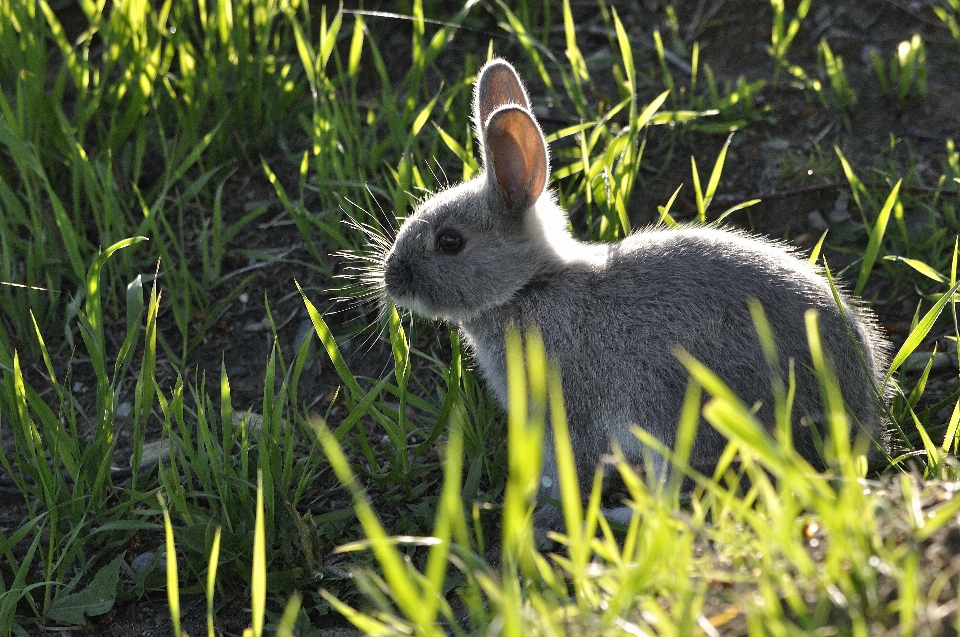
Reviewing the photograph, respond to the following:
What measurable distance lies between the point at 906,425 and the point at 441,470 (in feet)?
5.69

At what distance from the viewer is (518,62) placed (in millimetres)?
6160

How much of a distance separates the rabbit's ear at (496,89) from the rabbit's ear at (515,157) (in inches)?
14.8

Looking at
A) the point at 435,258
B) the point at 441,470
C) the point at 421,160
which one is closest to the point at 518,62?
the point at 421,160

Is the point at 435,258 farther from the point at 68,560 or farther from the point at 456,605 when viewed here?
the point at 68,560

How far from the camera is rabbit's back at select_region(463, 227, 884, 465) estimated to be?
3625mm

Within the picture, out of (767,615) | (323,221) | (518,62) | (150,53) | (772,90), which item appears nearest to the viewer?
(767,615)

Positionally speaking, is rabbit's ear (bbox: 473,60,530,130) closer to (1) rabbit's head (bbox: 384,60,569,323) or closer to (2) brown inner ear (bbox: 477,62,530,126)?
(2) brown inner ear (bbox: 477,62,530,126)

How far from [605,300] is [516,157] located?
0.63 meters

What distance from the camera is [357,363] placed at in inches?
188

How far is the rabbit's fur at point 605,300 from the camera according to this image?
12.0ft

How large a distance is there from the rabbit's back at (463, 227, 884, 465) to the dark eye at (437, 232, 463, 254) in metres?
0.41

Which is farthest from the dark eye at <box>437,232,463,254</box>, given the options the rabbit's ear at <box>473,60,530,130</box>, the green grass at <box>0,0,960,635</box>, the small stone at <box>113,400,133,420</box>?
the small stone at <box>113,400,133,420</box>

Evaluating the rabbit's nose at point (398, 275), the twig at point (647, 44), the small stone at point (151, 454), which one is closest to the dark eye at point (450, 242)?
the rabbit's nose at point (398, 275)

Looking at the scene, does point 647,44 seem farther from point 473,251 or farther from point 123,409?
point 123,409
